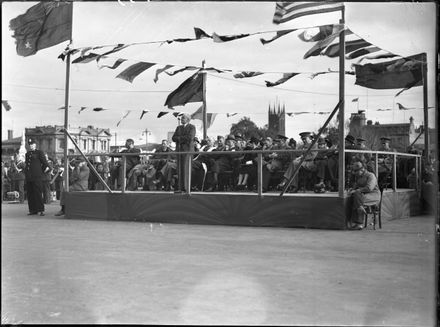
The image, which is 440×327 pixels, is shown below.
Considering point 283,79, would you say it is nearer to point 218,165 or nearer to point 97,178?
point 218,165

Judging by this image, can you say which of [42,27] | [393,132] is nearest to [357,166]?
[42,27]

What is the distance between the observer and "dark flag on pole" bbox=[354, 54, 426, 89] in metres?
11.3

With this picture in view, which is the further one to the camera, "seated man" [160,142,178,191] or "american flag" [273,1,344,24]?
"seated man" [160,142,178,191]

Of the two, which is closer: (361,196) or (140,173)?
(361,196)

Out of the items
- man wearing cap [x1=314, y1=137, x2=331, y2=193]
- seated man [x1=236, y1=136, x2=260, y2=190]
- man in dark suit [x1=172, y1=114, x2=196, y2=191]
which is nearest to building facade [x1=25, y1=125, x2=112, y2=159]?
man in dark suit [x1=172, y1=114, x2=196, y2=191]

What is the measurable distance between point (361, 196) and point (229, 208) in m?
2.71

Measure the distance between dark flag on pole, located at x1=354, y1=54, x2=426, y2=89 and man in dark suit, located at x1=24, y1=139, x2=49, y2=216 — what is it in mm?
8074

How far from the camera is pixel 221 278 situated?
540 centimetres

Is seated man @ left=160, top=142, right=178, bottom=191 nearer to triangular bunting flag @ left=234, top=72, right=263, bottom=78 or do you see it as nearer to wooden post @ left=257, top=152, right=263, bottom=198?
wooden post @ left=257, top=152, right=263, bottom=198

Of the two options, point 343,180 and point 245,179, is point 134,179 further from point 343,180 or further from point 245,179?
point 343,180

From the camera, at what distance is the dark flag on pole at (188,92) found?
44.2 feet

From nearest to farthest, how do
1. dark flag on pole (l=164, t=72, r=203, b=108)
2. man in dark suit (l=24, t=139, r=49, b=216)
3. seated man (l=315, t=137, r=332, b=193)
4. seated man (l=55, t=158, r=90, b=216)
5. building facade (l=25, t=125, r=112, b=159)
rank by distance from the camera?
seated man (l=315, t=137, r=332, b=193) < seated man (l=55, t=158, r=90, b=216) < man in dark suit (l=24, t=139, r=49, b=216) < dark flag on pole (l=164, t=72, r=203, b=108) < building facade (l=25, t=125, r=112, b=159)

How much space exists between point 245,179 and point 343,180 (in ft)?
7.45

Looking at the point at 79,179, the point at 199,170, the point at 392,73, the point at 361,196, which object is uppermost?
the point at 392,73
